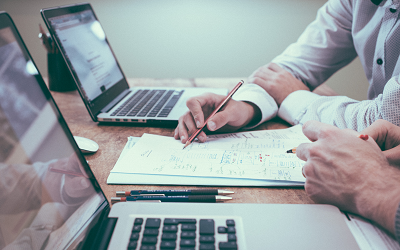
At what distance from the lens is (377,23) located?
2.56 ft

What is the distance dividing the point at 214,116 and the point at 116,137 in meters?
0.25

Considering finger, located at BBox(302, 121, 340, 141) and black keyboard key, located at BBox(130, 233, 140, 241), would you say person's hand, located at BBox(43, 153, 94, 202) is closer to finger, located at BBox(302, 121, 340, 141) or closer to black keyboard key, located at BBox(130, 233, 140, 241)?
black keyboard key, located at BBox(130, 233, 140, 241)

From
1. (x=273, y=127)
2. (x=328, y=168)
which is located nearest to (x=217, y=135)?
(x=273, y=127)

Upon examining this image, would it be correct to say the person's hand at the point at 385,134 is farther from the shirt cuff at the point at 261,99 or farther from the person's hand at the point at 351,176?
the shirt cuff at the point at 261,99

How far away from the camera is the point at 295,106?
72cm

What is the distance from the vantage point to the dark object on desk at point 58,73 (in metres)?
0.94

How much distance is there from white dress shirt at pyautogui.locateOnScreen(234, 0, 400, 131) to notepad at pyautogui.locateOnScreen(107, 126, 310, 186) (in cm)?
13

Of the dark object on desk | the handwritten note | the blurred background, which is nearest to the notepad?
the handwritten note

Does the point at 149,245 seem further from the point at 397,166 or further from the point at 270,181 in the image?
the point at 397,166

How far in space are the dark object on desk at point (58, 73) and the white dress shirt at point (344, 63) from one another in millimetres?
662

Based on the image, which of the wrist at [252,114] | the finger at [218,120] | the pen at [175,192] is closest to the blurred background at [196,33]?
the wrist at [252,114]

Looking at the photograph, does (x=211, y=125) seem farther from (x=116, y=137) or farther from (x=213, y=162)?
(x=116, y=137)

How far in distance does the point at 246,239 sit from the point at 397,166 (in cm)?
29

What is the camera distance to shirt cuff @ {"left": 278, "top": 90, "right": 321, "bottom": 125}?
27.7 inches
